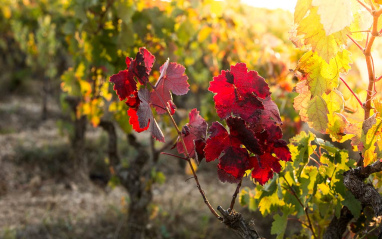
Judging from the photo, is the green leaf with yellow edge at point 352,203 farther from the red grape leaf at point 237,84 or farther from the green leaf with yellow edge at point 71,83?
the green leaf with yellow edge at point 71,83

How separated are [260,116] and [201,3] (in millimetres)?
2589

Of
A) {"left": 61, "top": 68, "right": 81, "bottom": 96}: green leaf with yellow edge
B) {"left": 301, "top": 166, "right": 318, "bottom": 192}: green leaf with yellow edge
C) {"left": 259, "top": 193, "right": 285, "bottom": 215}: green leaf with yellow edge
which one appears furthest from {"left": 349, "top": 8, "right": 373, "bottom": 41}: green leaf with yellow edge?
{"left": 61, "top": 68, "right": 81, "bottom": 96}: green leaf with yellow edge

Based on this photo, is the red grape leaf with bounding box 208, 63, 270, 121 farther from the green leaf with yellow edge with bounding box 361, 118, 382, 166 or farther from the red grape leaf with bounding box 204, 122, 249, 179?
the green leaf with yellow edge with bounding box 361, 118, 382, 166

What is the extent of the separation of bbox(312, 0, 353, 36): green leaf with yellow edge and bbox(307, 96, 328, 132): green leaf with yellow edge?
0.97 ft

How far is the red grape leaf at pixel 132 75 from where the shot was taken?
1.06 m

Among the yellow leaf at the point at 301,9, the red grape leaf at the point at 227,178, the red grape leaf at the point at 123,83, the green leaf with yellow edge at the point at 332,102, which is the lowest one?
the red grape leaf at the point at 227,178

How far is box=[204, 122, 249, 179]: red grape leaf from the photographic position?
3.35ft

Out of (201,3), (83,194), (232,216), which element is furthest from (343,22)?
(83,194)

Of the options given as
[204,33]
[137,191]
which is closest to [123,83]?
[137,191]

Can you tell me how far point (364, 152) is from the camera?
3.60ft

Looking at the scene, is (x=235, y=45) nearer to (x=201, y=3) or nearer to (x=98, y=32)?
(x=201, y=3)

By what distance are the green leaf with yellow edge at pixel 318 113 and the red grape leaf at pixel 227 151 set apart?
0.71 feet

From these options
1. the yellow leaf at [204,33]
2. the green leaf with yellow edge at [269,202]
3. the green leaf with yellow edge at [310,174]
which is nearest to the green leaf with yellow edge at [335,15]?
the green leaf with yellow edge at [310,174]

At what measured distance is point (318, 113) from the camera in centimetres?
110
